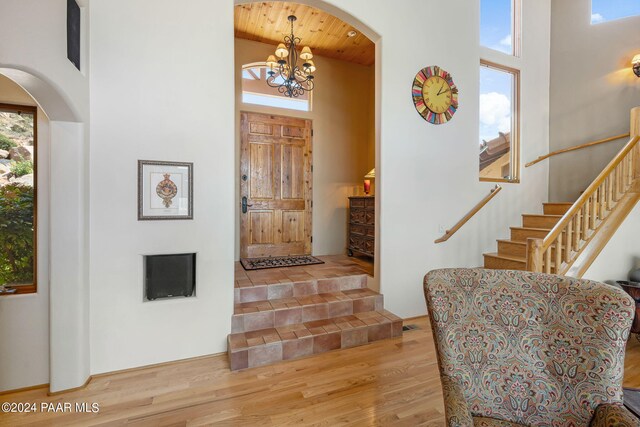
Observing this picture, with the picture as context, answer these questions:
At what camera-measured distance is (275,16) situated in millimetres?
3973

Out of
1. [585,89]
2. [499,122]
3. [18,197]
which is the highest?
[585,89]

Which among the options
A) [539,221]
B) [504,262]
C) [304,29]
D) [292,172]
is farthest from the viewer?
[292,172]

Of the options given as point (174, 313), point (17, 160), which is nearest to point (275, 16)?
point (17, 160)

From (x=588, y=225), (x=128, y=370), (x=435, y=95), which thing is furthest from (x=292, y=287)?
(x=588, y=225)

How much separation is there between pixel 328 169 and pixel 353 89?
1619mm

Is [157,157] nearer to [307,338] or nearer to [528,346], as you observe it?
[307,338]

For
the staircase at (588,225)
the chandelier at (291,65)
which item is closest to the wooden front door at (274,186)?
the chandelier at (291,65)

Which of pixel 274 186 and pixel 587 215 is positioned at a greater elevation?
pixel 274 186

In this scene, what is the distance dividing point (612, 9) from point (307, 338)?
625cm

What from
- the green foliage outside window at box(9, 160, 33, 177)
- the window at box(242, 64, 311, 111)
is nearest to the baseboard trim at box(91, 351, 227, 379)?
the green foliage outside window at box(9, 160, 33, 177)

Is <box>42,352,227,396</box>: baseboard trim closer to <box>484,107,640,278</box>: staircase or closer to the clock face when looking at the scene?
<box>484,107,640,278</box>: staircase

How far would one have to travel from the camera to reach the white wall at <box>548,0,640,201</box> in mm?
4094

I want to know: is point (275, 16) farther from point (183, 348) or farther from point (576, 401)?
point (576, 401)

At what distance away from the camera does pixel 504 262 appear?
3.60m
